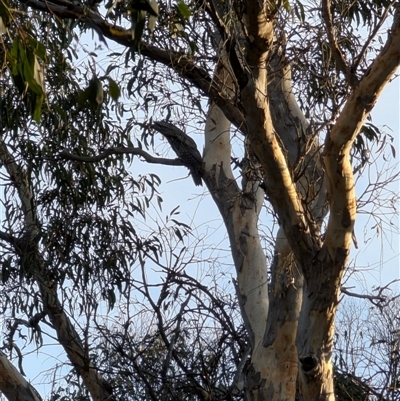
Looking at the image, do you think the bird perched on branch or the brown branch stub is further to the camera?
the bird perched on branch

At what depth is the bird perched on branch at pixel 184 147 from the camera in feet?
15.9

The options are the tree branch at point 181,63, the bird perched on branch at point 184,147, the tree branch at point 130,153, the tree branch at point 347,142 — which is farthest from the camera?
the tree branch at point 130,153

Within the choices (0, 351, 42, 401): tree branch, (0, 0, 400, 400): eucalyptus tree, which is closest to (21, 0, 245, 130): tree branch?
(0, 0, 400, 400): eucalyptus tree

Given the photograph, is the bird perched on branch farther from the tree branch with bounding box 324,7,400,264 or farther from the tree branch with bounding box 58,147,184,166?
the tree branch with bounding box 324,7,400,264

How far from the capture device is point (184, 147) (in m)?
4.88

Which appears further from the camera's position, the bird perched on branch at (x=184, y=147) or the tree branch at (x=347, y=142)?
the bird perched on branch at (x=184, y=147)

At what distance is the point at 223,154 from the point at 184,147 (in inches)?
8.8

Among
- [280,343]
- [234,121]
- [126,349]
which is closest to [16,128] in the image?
[126,349]

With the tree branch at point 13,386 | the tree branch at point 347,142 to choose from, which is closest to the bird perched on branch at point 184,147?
the tree branch at point 13,386

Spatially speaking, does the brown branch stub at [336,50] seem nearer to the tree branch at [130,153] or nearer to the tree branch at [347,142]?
the tree branch at [347,142]

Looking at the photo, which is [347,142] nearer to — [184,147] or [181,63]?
[181,63]

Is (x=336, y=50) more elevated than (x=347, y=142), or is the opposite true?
(x=336, y=50)

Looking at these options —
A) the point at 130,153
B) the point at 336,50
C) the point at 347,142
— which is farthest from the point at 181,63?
the point at 130,153

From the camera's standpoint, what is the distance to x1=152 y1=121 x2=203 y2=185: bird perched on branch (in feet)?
15.9
